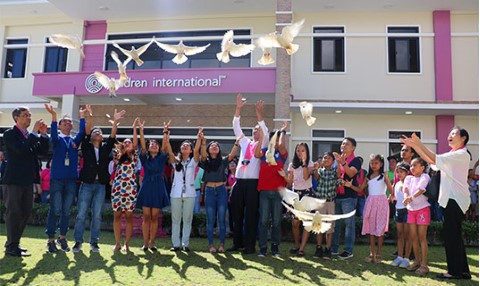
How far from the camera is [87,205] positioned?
5.88 m

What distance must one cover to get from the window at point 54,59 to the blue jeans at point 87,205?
11.7 m

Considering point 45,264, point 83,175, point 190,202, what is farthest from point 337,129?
point 45,264

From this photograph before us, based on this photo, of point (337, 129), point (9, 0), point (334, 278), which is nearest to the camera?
point (334, 278)

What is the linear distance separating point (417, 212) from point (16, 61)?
1687cm

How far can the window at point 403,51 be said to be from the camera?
45.0 ft

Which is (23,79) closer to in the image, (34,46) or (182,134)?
(34,46)

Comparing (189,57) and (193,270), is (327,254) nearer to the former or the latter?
(193,270)

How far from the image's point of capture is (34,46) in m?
16.0

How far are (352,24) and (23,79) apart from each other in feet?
43.9

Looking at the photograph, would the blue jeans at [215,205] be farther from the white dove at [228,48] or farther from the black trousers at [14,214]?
the black trousers at [14,214]

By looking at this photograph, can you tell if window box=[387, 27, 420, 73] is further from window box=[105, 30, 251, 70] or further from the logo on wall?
the logo on wall

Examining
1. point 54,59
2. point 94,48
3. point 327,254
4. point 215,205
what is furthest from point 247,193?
point 54,59

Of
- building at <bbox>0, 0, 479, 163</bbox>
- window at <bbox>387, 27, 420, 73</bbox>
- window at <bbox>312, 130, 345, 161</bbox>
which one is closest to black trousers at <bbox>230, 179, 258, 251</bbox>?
building at <bbox>0, 0, 479, 163</bbox>

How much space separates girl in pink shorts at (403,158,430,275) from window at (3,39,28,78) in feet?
53.1
